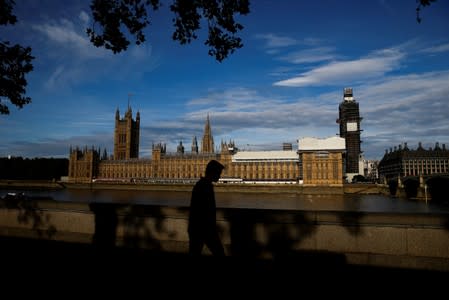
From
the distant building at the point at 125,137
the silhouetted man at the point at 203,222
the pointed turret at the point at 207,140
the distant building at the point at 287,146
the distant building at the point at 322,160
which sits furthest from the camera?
the distant building at the point at 125,137

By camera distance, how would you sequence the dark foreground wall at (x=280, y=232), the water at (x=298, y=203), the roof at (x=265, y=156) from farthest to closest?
1. the roof at (x=265, y=156)
2. the water at (x=298, y=203)
3. the dark foreground wall at (x=280, y=232)

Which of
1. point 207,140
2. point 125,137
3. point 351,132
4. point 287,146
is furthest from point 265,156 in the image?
point 351,132

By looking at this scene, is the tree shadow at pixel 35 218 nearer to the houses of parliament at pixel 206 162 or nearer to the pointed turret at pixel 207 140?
the houses of parliament at pixel 206 162

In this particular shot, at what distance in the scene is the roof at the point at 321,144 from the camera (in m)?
89.9

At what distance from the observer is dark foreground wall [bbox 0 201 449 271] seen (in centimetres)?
580

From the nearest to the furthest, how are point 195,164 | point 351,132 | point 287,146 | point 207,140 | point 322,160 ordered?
point 322,160 < point 195,164 < point 287,146 < point 207,140 < point 351,132

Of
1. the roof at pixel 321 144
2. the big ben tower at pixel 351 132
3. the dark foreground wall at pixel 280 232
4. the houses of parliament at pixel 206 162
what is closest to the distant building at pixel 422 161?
the big ben tower at pixel 351 132

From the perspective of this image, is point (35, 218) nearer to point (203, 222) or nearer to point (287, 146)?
point (203, 222)

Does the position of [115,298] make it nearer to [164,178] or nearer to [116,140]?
[164,178]

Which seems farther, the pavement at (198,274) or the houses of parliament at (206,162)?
the houses of parliament at (206,162)

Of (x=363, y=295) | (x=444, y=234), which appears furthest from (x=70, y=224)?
(x=444, y=234)

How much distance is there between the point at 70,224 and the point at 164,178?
325 ft

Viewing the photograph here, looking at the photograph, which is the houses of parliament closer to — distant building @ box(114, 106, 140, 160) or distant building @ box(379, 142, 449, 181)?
distant building @ box(114, 106, 140, 160)

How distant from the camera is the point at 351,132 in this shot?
14212 cm
